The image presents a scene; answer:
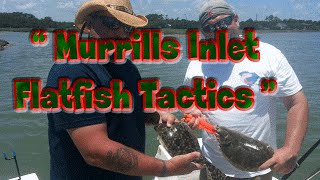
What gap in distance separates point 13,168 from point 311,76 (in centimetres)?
2105

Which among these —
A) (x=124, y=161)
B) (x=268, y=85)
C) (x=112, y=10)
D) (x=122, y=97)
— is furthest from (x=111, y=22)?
(x=268, y=85)

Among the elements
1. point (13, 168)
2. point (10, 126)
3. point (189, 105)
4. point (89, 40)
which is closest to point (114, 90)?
point (89, 40)

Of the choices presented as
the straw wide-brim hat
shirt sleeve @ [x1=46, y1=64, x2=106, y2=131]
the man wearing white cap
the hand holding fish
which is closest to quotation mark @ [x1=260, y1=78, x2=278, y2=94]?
the man wearing white cap

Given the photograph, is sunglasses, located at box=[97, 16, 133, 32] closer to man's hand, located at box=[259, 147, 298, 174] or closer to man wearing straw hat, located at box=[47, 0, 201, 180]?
man wearing straw hat, located at box=[47, 0, 201, 180]

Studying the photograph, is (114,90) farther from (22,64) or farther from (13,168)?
(22,64)

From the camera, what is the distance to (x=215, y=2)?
399cm

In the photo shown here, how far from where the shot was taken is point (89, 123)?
8.04ft

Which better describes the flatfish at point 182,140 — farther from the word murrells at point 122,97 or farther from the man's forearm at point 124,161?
the man's forearm at point 124,161

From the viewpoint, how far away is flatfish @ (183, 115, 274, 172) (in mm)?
3713

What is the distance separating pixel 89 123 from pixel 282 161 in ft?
6.34

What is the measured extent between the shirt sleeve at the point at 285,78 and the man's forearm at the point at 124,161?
1.50 meters

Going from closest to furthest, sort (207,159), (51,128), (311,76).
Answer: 1. (51,128)
2. (207,159)
3. (311,76)

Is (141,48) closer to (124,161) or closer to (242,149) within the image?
(242,149)

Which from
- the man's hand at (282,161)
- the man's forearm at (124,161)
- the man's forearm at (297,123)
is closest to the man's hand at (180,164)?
the man's forearm at (124,161)
